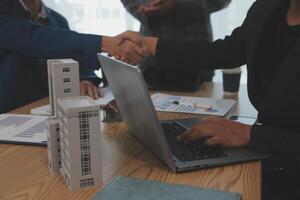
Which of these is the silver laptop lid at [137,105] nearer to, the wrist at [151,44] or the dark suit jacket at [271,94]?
the dark suit jacket at [271,94]

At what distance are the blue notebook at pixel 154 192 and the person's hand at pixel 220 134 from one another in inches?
9.6

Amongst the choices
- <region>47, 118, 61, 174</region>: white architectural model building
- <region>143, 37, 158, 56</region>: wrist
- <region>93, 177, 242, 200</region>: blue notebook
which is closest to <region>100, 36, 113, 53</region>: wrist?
<region>143, 37, 158, 56</region>: wrist

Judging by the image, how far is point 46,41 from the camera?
142 centimetres

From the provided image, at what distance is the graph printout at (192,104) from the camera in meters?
1.42

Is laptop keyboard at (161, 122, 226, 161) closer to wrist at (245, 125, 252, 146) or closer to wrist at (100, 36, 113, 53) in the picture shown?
wrist at (245, 125, 252, 146)

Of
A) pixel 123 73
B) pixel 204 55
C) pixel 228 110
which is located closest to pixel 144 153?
pixel 123 73

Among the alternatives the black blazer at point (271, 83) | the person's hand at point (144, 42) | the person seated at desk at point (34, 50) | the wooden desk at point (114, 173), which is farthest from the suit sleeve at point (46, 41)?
the wooden desk at point (114, 173)

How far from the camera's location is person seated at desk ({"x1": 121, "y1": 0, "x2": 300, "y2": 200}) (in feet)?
3.20

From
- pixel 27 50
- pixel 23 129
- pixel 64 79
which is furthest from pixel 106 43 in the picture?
pixel 64 79

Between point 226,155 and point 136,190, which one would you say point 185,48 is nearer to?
point 226,155

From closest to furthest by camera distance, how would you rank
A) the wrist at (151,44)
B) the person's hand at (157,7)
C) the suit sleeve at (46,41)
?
the suit sleeve at (46,41) < the wrist at (151,44) < the person's hand at (157,7)

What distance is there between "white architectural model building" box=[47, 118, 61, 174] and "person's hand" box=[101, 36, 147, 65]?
59 centimetres

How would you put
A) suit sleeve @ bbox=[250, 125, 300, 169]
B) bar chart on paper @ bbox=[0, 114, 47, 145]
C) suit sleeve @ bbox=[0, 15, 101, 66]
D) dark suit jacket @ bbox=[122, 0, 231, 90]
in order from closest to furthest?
suit sleeve @ bbox=[250, 125, 300, 169]
bar chart on paper @ bbox=[0, 114, 47, 145]
suit sleeve @ bbox=[0, 15, 101, 66]
dark suit jacket @ bbox=[122, 0, 231, 90]

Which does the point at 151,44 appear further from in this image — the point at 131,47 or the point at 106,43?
the point at 106,43
